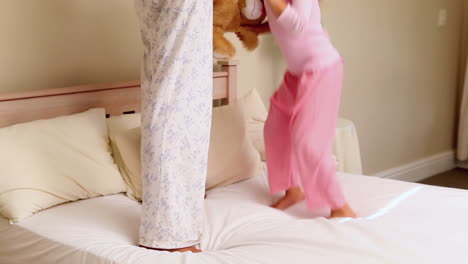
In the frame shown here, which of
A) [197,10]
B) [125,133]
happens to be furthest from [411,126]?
[197,10]

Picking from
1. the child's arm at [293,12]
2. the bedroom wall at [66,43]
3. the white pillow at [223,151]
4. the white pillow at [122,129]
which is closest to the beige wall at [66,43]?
the bedroom wall at [66,43]

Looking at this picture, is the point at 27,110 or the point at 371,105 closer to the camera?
the point at 27,110

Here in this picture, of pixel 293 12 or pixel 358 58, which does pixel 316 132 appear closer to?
pixel 293 12

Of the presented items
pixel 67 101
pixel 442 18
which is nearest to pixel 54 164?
pixel 67 101

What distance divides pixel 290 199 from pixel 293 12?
25.1 inches

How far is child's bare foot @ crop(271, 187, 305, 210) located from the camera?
6.59ft

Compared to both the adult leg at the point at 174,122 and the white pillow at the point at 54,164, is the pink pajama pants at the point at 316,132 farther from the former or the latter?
the white pillow at the point at 54,164

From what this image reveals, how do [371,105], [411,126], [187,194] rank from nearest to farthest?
[187,194]
[371,105]
[411,126]

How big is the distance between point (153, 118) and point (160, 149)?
3.4 inches

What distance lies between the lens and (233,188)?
7.07 ft

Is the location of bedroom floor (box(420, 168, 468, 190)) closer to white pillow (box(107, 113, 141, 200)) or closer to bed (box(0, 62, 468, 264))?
bed (box(0, 62, 468, 264))

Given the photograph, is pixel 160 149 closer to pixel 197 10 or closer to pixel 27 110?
pixel 197 10

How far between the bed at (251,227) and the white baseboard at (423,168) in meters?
1.74

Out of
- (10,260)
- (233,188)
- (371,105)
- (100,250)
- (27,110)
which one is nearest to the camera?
(100,250)
